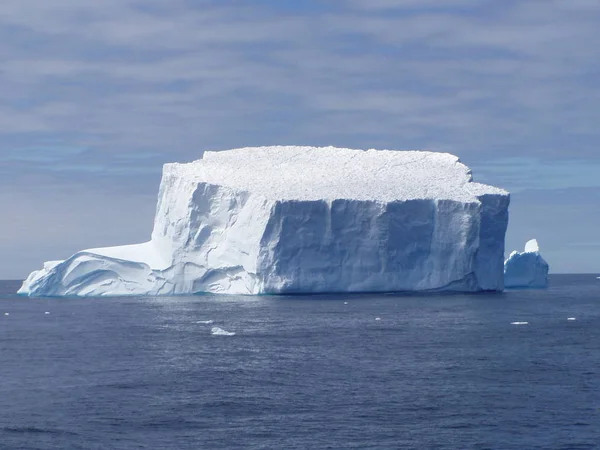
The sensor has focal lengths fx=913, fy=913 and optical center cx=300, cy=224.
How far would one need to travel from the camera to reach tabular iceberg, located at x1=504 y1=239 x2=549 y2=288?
47.6 meters

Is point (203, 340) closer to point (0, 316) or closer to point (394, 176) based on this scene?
point (0, 316)

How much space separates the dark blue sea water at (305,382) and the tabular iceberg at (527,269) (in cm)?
1701

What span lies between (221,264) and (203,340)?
14477mm

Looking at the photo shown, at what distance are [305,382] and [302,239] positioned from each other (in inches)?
797

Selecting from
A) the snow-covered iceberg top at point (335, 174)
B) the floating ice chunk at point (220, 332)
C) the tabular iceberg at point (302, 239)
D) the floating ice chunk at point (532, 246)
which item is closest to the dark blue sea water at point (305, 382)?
the floating ice chunk at point (220, 332)

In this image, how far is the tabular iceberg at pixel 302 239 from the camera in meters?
37.4

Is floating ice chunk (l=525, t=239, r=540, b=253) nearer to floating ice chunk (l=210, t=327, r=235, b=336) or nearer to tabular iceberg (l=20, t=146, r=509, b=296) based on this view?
tabular iceberg (l=20, t=146, r=509, b=296)

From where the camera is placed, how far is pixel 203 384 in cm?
1706

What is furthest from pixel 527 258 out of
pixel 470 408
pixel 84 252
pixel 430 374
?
pixel 470 408

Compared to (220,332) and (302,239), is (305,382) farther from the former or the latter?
(302,239)

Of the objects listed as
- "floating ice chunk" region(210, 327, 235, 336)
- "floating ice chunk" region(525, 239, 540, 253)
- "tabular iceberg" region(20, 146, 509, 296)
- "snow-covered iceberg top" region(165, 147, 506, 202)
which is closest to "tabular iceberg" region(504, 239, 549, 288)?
"floating ice chunk" region(525, 239, 540, 253)

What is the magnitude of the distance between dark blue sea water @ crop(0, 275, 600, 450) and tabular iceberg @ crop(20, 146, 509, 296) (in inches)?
263

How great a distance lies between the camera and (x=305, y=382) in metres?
17.1

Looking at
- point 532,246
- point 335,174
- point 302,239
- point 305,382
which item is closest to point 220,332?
point 305,382
